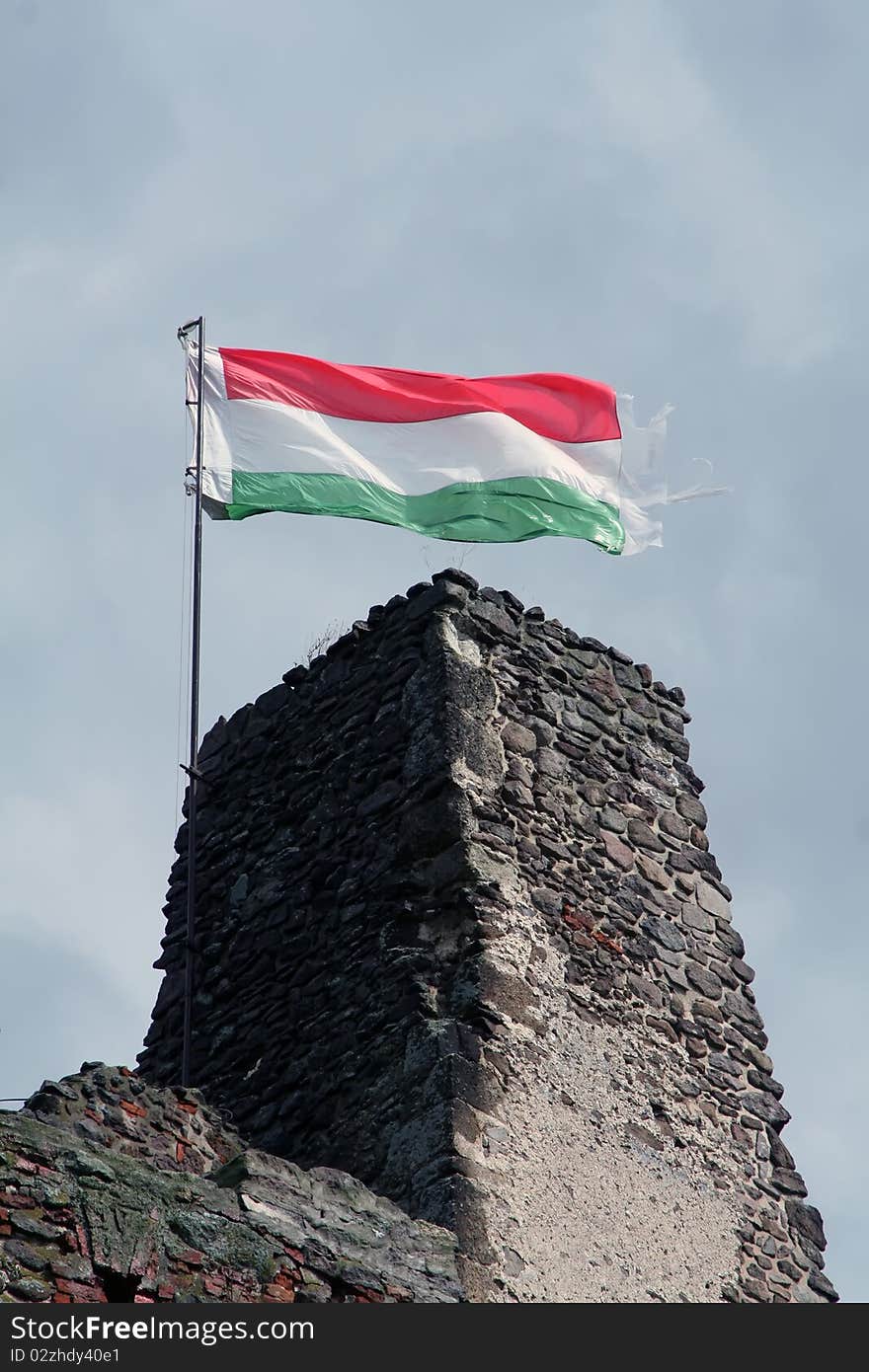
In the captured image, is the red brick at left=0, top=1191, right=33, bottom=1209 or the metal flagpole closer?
the red brick at left=0, top=1191, right=33, bottom=1209

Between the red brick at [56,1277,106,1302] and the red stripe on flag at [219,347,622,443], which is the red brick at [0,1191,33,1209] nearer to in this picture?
the red brick at [56,1277,106,1302]

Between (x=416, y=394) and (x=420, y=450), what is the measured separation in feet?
1.25

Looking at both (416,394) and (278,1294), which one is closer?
(278,1294)

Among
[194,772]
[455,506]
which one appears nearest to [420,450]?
[455,506]

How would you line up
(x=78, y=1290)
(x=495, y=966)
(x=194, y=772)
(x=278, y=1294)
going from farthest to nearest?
(x=194, y=772)
(x=495, y=966)
(x=278, y=1294)
(x=78, y=1290)

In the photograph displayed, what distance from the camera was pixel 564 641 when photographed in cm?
962

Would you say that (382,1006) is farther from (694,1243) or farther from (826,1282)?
(826,1282)

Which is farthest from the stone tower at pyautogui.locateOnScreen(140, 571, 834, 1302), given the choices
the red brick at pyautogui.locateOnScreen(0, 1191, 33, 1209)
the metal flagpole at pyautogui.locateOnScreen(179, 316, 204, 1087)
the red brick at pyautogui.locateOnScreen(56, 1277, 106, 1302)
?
the red brick at pyautogui.locateOnScreen(0, 1191, 33, 1209)

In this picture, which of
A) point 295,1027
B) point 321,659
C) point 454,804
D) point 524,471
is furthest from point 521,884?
point 524,471

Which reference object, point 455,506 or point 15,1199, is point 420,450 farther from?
point 15,1199

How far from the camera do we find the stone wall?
6.01m

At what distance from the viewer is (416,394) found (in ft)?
35.7

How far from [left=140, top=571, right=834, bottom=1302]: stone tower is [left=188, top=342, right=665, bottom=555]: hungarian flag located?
0.97 m

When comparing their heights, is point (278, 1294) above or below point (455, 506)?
below
